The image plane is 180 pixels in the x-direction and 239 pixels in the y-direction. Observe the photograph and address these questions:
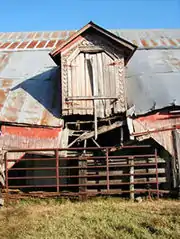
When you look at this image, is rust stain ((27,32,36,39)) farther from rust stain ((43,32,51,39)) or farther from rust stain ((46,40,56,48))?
rust stain ((46,40,56,48))

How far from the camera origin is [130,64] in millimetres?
14508

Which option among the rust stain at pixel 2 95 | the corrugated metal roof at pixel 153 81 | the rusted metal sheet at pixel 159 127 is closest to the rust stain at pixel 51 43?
the corrugated metal roof at pixel 153 81

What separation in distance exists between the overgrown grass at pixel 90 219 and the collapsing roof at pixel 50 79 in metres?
3.22

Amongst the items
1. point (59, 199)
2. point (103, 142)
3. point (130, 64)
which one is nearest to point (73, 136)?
point (103, 142)

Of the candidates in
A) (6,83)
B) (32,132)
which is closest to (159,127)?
(32,132)

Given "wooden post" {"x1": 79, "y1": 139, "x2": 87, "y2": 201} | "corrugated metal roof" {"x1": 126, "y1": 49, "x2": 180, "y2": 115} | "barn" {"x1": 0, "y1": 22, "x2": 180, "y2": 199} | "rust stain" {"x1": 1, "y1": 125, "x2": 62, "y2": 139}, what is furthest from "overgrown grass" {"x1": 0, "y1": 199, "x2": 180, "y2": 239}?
"corrugated metal roof" {"x1": 126, "y1": 49, "x2": 180, "y2": 115}

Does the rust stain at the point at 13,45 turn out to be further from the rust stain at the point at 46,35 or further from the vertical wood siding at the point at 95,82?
the vertical wood siding at the point at 95,82

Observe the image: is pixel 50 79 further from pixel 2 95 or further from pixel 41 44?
pixel 41 44

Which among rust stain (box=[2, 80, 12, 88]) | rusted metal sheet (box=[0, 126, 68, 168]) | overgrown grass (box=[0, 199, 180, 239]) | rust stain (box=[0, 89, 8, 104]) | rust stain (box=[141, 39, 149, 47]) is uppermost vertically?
rust stain (box=[141, 39, 149, 47])

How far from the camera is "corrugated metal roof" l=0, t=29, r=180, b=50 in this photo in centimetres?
1745

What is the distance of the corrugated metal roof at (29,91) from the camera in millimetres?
11266

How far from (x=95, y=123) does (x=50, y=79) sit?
11.7ft

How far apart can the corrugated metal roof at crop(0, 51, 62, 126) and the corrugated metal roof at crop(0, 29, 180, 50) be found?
7.69 ft

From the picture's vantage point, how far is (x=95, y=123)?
1105 cm
